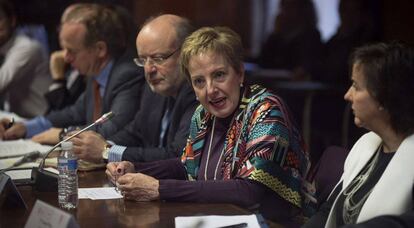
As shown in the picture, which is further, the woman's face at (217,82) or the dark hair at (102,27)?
the dark hair at (102,27)

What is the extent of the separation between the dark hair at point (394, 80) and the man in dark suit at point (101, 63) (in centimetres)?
167

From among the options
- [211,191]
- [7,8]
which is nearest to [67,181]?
[211,191]

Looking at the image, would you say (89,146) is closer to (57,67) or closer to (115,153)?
(115,153)

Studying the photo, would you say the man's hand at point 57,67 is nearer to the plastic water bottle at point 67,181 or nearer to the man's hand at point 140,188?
the plastic water bottle at point 67,181

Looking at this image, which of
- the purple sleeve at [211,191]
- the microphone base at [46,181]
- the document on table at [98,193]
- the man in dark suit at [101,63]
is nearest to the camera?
the purple sleeve at [211,191]

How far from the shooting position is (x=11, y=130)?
416 centimetres

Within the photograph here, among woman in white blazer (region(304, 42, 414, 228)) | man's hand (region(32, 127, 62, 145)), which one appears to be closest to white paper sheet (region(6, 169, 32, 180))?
man's hand (region(32, 127, 62, 145))

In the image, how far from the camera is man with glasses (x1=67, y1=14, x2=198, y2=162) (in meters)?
3.05

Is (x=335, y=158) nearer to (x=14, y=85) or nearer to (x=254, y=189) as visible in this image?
(x=254, y=189)

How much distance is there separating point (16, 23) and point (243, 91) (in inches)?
125

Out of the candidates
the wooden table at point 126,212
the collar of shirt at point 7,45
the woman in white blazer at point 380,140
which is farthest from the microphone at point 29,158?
the collar of shirt at point 7,45

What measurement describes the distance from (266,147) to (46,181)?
779 mm

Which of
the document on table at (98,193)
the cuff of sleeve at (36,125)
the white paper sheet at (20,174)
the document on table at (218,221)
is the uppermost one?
the document on table at (218,221)

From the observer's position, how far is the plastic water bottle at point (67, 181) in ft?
7.82
